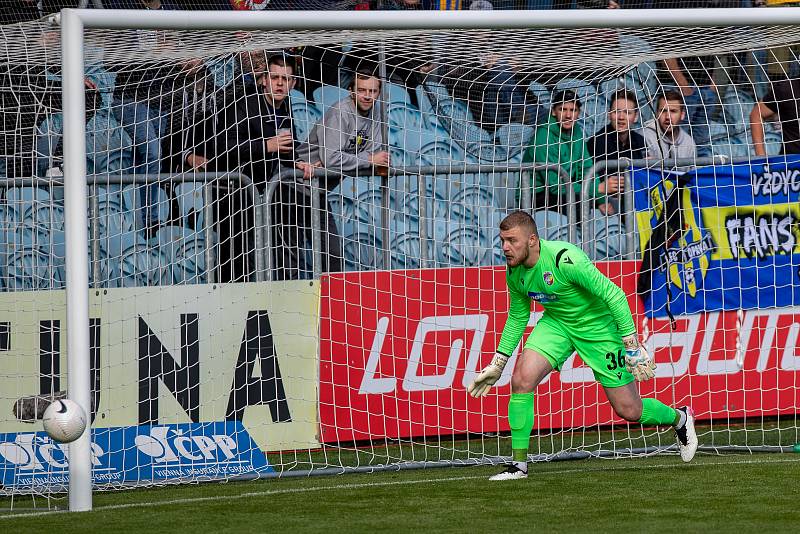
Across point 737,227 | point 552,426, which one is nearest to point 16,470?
point 552,426

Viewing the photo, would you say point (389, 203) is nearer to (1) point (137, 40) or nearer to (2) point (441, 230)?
(2) point (441, 230)

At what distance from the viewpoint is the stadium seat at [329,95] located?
9609 mm

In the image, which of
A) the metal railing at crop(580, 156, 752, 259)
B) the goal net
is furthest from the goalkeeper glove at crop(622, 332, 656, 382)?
the metal railing at crop(580, 156, 752, 259)

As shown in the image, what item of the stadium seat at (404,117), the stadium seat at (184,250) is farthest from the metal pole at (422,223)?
the stadium seat at (184,250)

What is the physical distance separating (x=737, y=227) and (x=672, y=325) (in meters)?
1.00

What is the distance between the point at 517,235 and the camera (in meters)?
7.42

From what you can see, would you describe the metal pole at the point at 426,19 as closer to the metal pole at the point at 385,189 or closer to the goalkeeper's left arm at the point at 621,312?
the goalkeeper's left arm at the point at 621,312

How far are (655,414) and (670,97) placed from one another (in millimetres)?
3475

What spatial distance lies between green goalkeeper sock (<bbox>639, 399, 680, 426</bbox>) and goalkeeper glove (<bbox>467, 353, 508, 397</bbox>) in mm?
1003

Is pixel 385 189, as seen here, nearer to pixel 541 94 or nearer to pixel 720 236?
pixel 541 94

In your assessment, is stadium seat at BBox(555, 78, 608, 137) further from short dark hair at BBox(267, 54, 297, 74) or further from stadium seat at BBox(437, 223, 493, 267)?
short dark hair at BBox(267, 54, 297, 74)

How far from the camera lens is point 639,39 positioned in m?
8.40

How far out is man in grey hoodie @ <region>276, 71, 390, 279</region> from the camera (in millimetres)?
9391

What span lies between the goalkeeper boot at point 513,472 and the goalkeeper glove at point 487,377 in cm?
48
